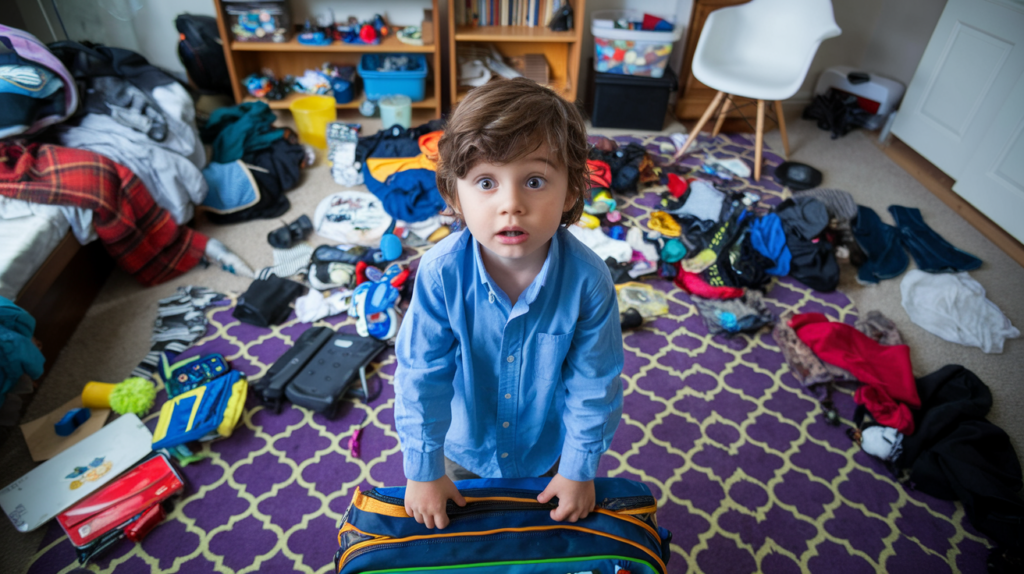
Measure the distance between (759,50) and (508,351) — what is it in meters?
2.89

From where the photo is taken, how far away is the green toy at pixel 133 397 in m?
1.59

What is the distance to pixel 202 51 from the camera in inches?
112

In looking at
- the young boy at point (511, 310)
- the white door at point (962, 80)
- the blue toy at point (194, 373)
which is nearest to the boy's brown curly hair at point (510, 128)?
the young boy at point (511, 310)

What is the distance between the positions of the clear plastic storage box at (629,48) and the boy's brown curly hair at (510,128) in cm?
254

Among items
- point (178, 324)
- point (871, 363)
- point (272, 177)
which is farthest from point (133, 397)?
point (871, 363)

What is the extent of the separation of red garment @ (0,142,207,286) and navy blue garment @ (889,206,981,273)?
2.96 metres

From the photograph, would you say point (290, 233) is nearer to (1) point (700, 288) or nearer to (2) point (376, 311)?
(2) point (376, 311)

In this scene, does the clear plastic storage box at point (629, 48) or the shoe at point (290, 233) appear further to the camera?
the clear plastic storage box at point (629, 48)

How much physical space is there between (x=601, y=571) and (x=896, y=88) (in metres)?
3.52

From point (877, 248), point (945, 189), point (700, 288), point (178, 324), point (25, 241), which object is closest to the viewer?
point (25, 241)

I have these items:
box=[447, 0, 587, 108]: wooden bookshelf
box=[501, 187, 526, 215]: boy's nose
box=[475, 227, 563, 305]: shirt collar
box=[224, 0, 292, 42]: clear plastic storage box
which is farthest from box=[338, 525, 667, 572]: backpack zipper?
box=[224, 0, 292, 42]: clear plastic storage box

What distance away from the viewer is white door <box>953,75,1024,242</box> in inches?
91.8

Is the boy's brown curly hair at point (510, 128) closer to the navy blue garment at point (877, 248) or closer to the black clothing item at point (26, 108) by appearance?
the black clothing item at point (26, 108)

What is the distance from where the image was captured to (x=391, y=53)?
125 inches
